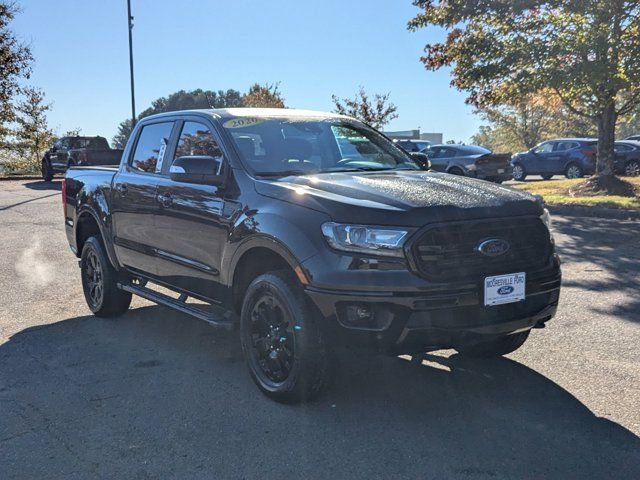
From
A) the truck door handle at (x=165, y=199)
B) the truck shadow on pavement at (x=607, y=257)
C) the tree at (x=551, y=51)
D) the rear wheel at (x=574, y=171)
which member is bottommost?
the truck shadow on pavement at (x=607, y=257)

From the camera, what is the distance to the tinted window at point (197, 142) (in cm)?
456

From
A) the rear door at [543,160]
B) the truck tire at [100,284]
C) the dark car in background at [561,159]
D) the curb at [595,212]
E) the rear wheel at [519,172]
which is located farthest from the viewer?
the rear wheel at [519,172]

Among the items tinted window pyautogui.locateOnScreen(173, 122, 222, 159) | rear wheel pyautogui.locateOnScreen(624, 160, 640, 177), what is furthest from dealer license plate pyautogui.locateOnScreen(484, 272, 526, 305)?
rear wheel pyautogui.locateOnScreen(624, 160, 640, 177)

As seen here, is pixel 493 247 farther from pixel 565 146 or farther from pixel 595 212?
pixel 565 146

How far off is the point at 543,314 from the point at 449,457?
1.13 m

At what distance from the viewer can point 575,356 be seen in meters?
4.50

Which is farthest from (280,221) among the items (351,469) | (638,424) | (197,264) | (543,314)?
(638,424)

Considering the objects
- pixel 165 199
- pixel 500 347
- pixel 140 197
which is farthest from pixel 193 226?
pixel 500 347

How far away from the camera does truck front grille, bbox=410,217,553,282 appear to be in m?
3.30


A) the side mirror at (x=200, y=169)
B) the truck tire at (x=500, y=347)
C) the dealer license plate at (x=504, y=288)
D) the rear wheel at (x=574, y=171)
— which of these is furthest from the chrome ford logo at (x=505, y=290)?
the rear wheel at (x=574, y=171)

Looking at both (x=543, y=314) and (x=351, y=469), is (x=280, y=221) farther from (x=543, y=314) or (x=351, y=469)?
(x=543, y=314)

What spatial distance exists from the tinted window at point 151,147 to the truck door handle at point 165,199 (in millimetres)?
318

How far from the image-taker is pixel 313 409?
12.2 feet

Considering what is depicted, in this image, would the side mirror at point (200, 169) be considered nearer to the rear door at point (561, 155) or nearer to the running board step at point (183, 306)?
the running board step at point (183, 306)
